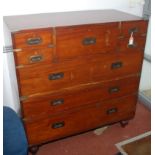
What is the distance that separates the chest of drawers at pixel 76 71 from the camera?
51.1 inches

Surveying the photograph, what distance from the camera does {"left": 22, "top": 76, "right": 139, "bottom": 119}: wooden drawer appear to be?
1.45 meters

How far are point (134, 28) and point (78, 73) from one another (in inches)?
19.6

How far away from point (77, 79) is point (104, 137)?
68 cm

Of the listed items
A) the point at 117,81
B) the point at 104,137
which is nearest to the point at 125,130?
the point at 104,137

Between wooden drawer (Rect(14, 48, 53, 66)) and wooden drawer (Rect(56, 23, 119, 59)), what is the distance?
0.07 meters

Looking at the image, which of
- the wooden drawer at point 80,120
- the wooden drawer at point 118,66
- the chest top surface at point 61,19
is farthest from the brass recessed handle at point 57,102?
the chest top surface at point 61,19

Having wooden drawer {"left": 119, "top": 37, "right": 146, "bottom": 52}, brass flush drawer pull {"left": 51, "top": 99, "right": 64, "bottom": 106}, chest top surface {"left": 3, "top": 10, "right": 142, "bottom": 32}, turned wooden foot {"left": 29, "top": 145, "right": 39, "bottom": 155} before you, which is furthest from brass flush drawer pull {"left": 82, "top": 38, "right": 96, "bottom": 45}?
turned wooden foot {"left": 29, "top": 145, "right": 39, "bottom": 155}

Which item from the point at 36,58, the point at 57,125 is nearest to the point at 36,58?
the point at 36,58

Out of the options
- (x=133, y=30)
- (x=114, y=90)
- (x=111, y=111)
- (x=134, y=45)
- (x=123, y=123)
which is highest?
(x=133, y=30)

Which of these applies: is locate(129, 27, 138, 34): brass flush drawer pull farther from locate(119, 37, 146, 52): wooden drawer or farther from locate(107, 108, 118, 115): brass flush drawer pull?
locate(107, 108, 118, 115): brass flush drawer pull

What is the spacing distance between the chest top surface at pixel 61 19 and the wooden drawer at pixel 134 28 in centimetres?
4

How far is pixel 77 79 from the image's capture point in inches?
59.2

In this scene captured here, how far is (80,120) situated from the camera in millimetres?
1687

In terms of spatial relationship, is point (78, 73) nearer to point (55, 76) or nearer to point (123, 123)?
point (55, 76)
